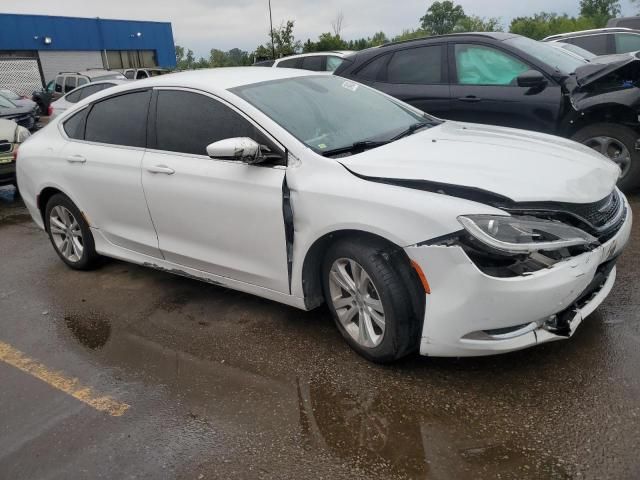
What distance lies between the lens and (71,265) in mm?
5172


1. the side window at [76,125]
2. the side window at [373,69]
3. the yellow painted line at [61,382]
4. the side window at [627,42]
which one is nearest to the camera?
the yellow painted line at [61,382]

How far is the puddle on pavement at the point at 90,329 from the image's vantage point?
3.87 m

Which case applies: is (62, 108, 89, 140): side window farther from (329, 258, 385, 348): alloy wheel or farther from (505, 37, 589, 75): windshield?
(505, 37, 589, 75): windshield

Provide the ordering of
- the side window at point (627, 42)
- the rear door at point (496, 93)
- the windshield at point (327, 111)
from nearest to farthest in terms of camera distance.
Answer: the windshield at point (327, 111)
the rear door at point (496, 93)
the side window at point (627, 42)

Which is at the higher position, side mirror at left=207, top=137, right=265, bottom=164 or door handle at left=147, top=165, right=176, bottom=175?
side mirror at left=207, top=137, right=265, bottom=164

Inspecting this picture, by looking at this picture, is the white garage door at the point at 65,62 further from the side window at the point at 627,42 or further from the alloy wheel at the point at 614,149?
the alloy wheel at the point at 614,149

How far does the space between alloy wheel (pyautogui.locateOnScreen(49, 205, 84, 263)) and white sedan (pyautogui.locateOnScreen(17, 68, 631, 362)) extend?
30cm

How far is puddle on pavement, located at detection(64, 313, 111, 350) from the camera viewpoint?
387cm

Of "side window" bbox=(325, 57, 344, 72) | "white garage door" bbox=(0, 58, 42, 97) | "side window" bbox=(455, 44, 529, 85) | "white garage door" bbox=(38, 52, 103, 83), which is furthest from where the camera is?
"white garage door" bbox=(38, 52, 103, 83)

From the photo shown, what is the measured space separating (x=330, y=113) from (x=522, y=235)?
1.63 m

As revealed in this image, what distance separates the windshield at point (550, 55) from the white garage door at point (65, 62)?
113 feet

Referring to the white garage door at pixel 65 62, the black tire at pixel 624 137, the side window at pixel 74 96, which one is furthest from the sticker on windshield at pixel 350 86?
the white garage door at pixel 65 62

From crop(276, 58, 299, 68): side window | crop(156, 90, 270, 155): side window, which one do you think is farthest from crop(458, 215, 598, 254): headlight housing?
crop(276, 58, 299, 68): side window

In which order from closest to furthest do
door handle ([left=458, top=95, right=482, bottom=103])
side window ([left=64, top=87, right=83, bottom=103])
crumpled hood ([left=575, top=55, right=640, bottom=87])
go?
crumpled hood ([left=575, top=55, right=640, bottom=87]) < door handle ([left=458, top=95, right=482, bottom=103]) < side window ([left=64, top=87, right=83, bottom=103])
